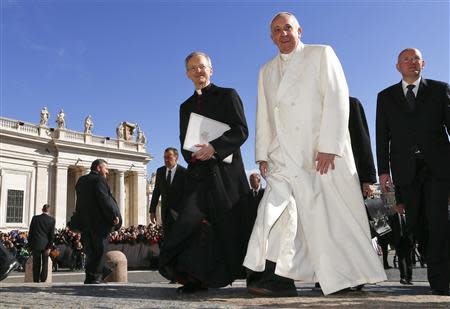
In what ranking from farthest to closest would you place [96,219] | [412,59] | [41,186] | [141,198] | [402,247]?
[141,198], [41,186], [402,247], [96,219], [412,59]

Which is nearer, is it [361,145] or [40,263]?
[361,145]

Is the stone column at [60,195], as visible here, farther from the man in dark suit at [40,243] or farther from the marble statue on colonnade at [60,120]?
the man in dark suit at [40,243]

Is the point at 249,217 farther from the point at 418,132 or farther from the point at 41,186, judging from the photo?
the point at 41,186

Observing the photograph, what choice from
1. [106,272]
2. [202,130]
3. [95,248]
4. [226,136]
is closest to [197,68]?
[202,130]

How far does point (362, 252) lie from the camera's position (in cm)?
351

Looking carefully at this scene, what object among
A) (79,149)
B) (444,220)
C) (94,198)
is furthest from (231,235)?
(79,149)

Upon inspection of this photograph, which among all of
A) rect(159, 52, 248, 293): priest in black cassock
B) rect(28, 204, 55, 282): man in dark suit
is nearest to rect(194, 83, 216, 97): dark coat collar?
rect(159, 52, 248, 293): priest in black cassock

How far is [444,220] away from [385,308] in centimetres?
180

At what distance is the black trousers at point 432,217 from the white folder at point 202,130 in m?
1.76

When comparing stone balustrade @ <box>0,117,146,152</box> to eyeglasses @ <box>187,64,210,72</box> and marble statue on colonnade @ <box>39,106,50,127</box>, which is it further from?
eyeglasses @ <box>187,64,210,72</box>

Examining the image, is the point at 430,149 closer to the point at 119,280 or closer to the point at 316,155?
the point at 316,155

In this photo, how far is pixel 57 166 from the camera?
45781 millimetres

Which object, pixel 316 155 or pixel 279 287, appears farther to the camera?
pixel 316 155

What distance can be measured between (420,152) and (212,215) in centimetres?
202
